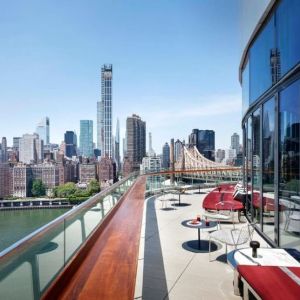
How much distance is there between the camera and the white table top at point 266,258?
111 inches

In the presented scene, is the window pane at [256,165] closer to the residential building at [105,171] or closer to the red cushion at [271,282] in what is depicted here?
the red cushion at [271,282]

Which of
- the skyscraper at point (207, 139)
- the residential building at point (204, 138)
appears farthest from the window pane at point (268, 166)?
the skyscraper at point (207, 139)

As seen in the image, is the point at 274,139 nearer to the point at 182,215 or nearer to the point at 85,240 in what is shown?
the point at 85,240

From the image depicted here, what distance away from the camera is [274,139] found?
15.8ft

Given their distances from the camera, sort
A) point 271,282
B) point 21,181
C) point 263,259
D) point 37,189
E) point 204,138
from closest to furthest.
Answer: point 271,282, point 263,259, point 37,189, point 21,181, point 204,138

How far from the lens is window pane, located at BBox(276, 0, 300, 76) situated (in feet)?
12.7

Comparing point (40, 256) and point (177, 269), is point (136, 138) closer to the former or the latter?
point (177, 269)

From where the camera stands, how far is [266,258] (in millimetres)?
2963

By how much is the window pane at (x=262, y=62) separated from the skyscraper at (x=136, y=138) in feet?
538

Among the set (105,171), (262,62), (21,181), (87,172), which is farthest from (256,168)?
(87,172)

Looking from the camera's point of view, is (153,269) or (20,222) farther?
(20,222)

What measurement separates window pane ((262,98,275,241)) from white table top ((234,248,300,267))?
1.92m

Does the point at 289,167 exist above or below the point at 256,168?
above

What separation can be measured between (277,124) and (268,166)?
0.89 meters
